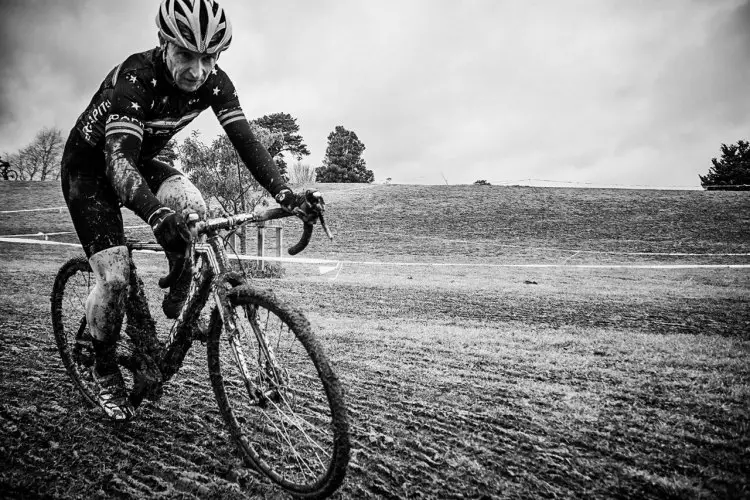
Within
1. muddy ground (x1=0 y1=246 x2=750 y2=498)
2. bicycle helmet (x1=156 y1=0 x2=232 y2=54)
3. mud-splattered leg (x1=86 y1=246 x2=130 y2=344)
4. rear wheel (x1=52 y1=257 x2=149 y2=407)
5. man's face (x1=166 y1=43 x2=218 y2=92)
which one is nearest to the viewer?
muddy ground (x1=0 y1=246 x2=750 y2=498)

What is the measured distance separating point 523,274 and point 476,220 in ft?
44.0

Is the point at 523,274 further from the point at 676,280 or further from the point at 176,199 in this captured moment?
the point at 176,199

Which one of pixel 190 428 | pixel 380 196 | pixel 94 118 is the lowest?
pixel 190 428

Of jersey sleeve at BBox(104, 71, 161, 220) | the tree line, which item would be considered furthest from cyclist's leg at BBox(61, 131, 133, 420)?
the tree line

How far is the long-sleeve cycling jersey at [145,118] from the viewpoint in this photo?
244cm

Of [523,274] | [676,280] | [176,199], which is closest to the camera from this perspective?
[176,199]

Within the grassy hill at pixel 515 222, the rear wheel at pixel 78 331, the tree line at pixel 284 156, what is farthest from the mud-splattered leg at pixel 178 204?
the tree line at pixel 284 156

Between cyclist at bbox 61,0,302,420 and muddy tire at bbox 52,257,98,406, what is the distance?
0.29 meters

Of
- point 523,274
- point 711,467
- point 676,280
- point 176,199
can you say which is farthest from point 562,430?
point 676,280

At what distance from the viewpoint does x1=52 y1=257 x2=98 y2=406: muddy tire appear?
3221 millimetres

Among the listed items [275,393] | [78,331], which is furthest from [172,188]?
[275,393]

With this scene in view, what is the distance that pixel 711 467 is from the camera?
7.38ft

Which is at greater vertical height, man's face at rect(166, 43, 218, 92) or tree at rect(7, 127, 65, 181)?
tree at rect(7, 127, 65, 181)

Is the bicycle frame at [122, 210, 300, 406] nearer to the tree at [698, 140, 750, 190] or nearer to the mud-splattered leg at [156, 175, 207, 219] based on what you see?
the mud-splattered leg at [156, 175, 207, 219]
